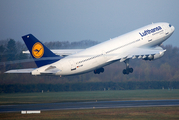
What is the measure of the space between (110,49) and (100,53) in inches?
78.6

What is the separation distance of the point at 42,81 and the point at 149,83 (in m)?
28.0

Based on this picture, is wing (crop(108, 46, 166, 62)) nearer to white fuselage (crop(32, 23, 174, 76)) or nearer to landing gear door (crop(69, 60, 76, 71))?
white fuselage (crop(32, 23, 174, 76))

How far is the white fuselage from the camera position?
4362 cm

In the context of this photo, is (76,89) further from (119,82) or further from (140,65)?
(140,65)

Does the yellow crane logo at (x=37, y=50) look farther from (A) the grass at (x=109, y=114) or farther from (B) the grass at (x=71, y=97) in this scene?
(A) the grass at (x=109, y=114)

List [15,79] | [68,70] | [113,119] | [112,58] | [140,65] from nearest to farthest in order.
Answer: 1. [113,119]
2. [68,70]
3. [112,58]
4. [15,79]
5. [140,65]

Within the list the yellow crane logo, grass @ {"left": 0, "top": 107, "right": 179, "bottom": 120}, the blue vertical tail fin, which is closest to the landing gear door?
the blue vertical tail fin

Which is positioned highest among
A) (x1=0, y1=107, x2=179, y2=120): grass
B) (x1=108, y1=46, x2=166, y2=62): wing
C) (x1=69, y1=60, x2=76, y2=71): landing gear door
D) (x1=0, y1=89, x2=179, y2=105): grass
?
(x1=108, y1=46, x2=166, y2=62): wing

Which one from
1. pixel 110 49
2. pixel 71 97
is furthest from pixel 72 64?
pixel 71 97

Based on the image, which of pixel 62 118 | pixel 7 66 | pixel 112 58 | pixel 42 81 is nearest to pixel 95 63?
pixel 112 58

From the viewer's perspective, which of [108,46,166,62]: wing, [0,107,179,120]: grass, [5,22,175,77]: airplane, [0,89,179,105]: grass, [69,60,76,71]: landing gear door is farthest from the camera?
[0,89,179,105]: grass

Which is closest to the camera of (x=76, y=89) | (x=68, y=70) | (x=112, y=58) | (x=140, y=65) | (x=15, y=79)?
(x=68, y=70)

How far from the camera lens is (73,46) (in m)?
82.3

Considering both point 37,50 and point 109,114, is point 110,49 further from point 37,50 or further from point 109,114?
point 109,114
